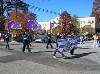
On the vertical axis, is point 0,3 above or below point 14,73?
above

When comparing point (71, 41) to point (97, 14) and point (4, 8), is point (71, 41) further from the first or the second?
point (97, 14)

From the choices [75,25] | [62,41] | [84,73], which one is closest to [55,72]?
[84,73]

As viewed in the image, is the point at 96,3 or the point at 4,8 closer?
the point at 4,8

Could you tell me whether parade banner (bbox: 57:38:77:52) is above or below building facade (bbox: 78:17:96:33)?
below

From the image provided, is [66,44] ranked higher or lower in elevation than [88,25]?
lower

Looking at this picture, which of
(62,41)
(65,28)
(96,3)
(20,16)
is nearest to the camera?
(62,41)

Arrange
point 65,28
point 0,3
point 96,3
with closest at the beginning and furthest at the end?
point 0,3 < point 96,3 < point 65,28

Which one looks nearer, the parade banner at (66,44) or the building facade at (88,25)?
the parade banner at (66,44)

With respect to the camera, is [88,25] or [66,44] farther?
[88,25]

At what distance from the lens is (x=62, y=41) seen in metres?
22.7

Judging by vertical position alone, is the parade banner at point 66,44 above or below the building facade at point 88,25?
below

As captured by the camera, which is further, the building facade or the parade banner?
the building facade

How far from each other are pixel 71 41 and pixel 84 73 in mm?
8576

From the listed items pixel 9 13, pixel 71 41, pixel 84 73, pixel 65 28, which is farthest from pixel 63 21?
pixel 84 73
